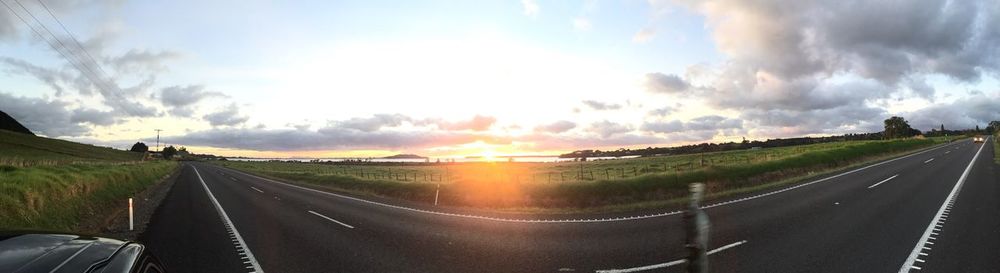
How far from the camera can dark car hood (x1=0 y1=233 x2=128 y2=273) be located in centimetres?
359

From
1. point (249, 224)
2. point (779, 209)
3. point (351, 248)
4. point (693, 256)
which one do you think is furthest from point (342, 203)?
point (693, 256)

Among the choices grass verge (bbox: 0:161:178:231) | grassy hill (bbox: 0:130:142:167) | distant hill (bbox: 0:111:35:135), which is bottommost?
grass verge (bbox: 0:161:178:231)

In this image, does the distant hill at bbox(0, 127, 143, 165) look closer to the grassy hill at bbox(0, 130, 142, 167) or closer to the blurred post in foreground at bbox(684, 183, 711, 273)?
the grassy hill at bbox(0, 130, 142, 167)

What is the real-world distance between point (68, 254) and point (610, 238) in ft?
32.2

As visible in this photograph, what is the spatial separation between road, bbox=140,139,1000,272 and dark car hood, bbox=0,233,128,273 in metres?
4.79

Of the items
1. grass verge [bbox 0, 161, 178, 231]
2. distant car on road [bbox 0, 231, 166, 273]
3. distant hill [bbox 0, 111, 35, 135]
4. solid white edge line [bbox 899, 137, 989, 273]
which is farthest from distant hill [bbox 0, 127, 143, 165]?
distant hill [bbox 0, 111, 35, 135]

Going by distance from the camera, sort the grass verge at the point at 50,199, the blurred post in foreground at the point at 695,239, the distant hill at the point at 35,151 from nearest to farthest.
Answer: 1. the blurred post in foreground at the point at 695,239
2. the grass verge at the point at 50,199
3. the distant hill at the point at 35,151

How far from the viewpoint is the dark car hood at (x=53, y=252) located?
359 cm

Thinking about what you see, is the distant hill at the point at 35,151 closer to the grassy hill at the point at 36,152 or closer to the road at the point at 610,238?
the grassy hill at the point at 36,152

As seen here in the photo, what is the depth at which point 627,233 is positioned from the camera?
1179 centimetres

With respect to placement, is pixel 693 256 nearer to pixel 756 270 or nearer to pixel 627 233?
pixel 756 270

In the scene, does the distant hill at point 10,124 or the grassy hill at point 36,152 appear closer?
the grassy hill at point 36,152

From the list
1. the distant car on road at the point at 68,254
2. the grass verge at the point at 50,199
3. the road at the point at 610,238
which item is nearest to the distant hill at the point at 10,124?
the grass verge at the point at 50,199

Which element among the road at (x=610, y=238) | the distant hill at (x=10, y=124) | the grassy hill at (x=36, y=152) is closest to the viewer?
the road at (x=610, y=238)
